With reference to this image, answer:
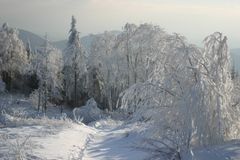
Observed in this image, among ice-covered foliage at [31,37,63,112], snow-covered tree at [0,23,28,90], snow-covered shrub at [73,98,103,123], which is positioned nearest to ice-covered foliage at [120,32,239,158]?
snow-covered shrub at [73,98,103,123]

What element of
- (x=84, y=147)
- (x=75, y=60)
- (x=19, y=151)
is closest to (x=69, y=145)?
(x=84, y=147)

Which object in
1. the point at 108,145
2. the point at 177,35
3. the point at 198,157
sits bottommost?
the point at 108,145

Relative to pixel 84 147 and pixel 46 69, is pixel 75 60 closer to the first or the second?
pixel 46 69

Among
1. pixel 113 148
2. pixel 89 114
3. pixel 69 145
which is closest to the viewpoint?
pixel 69 145

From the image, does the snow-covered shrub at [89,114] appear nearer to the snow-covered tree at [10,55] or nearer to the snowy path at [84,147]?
the snowy path at [84,147]

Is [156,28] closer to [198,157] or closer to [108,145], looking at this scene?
[108,145]

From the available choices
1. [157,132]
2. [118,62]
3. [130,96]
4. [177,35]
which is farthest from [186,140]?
[118,62]

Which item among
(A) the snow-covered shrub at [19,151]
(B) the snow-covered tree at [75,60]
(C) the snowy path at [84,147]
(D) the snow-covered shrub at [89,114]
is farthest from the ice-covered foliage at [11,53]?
(A) the snow-covered shrub at [19,151]

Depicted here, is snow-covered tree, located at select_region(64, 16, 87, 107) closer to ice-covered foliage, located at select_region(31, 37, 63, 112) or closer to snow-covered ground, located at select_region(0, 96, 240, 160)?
ice-covered foliage, located at select_region(31, 37, 63, 112)

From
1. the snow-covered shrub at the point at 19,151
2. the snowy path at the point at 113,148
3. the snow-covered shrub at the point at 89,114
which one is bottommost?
the snow-covered shrub at the point at 89,114

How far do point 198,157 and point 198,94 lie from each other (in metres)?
3.49

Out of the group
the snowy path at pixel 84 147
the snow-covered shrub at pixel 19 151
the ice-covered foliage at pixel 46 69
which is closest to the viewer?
the snow-covered shrub at pixel 19 151

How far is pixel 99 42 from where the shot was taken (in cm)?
5875

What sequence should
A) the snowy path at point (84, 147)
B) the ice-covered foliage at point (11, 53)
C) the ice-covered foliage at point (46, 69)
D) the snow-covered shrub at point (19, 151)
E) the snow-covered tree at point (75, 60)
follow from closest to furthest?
the snow-covered shrub at point (19, 151) < the snowy path at point (84, 147) < the ice-covered foliage at point (46, 69) < the snow-covered tree at point (75, 60) < the ice-covered foliage at point (11, 53)
